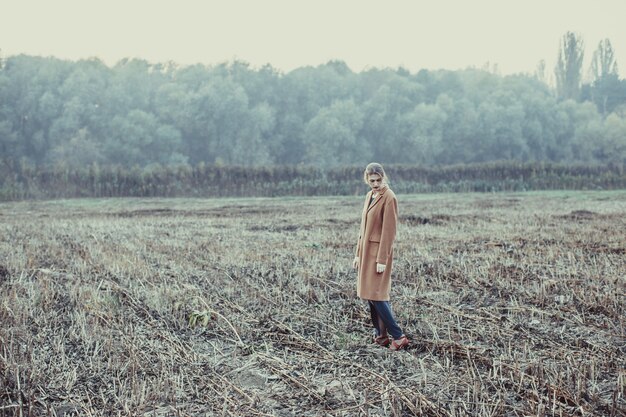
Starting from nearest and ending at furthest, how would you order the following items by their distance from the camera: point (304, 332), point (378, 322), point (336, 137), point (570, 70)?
point (378, 322) < point (304, 332) < point (336, 137) < point (570, 70)

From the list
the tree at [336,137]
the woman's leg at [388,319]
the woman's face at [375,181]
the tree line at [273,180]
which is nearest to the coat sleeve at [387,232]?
the woman's face at [375,181]

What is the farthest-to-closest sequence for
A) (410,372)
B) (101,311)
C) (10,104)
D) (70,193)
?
(10,104), (70,193), (101,311), (410,372)

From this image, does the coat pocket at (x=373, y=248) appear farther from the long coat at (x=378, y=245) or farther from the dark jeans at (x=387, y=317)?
the dark jeans at (x=387, y=317)

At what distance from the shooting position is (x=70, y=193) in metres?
38.3

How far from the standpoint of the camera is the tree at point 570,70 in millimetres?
100975

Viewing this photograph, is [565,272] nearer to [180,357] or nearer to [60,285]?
[180,357]

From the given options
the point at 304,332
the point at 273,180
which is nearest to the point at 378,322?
the point at 304,332

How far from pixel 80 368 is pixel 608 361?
180 inches

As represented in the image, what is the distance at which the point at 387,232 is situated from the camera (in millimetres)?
5680

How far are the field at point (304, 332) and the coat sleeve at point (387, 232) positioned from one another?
91cm

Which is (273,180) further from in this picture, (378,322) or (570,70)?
(570,70)

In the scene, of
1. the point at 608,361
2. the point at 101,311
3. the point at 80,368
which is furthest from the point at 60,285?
the point at 608,361

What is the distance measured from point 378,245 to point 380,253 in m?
0.14

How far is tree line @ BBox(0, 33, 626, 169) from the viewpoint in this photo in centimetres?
6175
